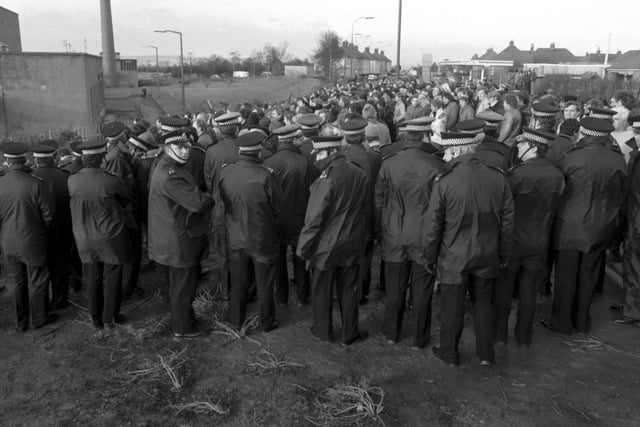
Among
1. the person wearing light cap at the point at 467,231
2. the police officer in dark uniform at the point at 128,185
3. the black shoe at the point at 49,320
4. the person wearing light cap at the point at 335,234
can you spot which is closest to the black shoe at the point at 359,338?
the person wearing light cap at the point at 335,234

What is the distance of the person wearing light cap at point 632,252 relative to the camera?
17.8 ft

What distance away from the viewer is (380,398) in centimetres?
435

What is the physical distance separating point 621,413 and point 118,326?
4778 mm

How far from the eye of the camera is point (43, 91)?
109ft

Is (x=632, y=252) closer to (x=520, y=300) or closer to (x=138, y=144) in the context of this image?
(x=520, y=300)

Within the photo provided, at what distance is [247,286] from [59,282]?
2.37 meters

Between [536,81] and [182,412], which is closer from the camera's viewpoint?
[182,412]

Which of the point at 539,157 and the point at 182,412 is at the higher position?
the point at 539,157

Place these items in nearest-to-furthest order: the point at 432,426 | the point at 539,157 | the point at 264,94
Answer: the point at 432,426 < the point at 539,157 < the point at 264,94

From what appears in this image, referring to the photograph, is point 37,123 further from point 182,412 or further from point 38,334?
point 182,412

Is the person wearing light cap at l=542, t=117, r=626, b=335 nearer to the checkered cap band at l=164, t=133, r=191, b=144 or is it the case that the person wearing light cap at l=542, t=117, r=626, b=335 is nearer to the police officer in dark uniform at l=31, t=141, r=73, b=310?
the checkered cap band at l=164, t=133, r=191, b=144

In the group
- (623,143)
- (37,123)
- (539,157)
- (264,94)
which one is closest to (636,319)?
(539,157)

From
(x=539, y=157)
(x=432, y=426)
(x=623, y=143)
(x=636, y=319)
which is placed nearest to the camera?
(x=432, y=426)

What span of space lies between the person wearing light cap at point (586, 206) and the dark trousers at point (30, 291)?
17.6ft
